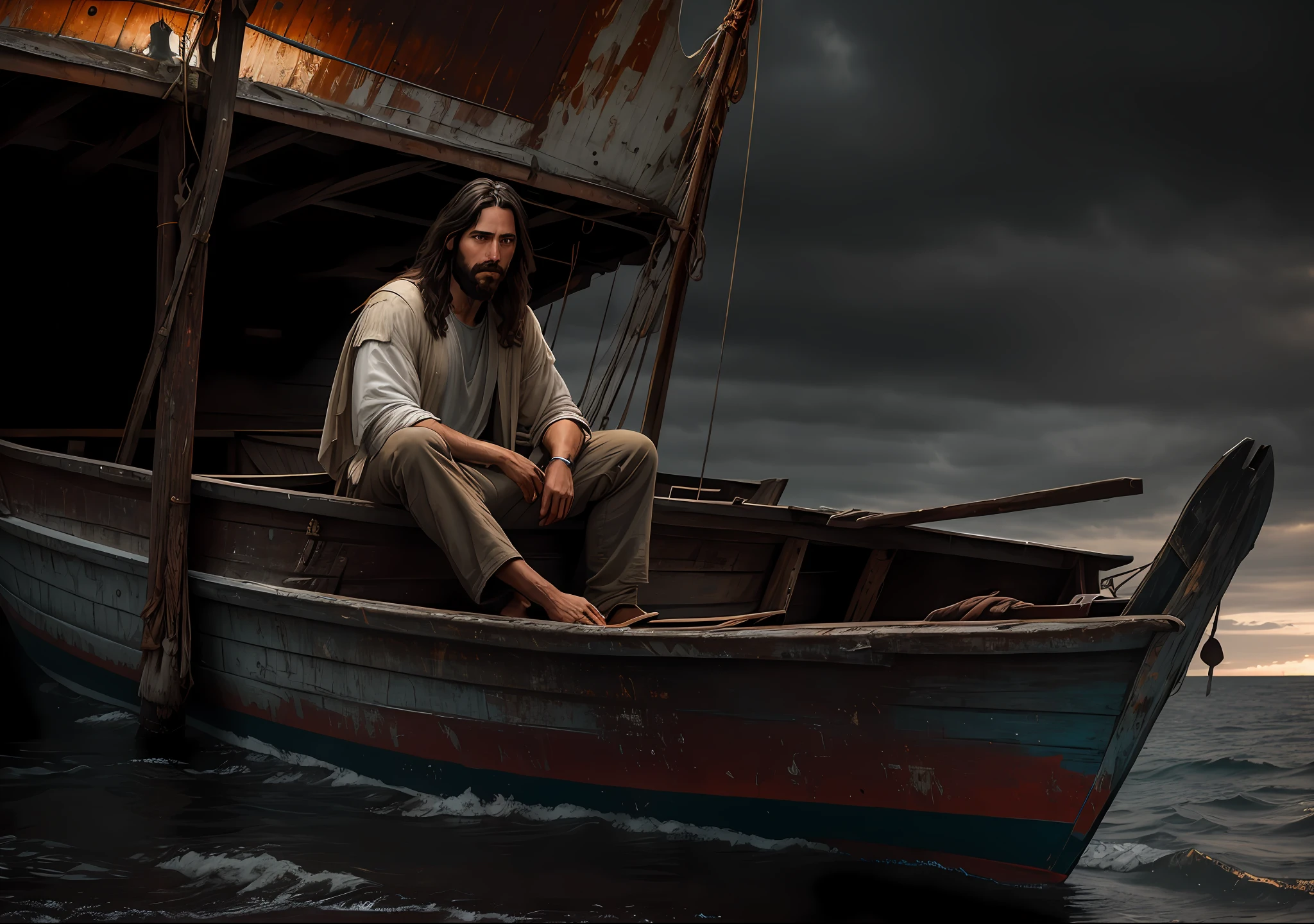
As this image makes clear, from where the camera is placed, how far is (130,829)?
3365 millimetres

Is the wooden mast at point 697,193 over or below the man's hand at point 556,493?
over

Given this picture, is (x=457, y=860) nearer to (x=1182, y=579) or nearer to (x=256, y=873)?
(x=256, y=873)

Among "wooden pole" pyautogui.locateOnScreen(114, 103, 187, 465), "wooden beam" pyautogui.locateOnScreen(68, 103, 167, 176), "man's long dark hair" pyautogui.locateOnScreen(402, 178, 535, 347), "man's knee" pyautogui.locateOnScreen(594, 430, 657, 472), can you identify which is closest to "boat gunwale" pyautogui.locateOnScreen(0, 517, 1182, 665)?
"man's knee" pyautogui.locateOnScreen(594, 430, 657, 472)

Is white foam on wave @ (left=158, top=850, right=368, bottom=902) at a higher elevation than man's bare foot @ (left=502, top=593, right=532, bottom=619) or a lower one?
lower

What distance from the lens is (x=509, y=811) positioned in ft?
11.1

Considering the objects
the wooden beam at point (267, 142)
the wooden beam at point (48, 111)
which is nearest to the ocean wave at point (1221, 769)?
the wooden beam at point (267, 142)

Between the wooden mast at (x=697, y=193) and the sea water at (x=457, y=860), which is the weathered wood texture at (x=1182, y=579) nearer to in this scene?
the sea water at (x=457, y=860)

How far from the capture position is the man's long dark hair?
3770mm

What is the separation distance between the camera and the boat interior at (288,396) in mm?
4062

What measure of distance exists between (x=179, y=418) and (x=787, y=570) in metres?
2.77

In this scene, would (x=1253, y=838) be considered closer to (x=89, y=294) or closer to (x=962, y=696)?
(x=962, y=696)

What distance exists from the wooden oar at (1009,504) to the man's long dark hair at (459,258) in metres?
1.68

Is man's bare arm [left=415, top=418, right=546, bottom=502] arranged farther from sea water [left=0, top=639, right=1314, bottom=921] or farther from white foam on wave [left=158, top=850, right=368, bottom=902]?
white foam on wave [left=158, top=850, right=368, bottom=902]

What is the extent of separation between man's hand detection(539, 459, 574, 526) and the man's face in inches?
28.5
